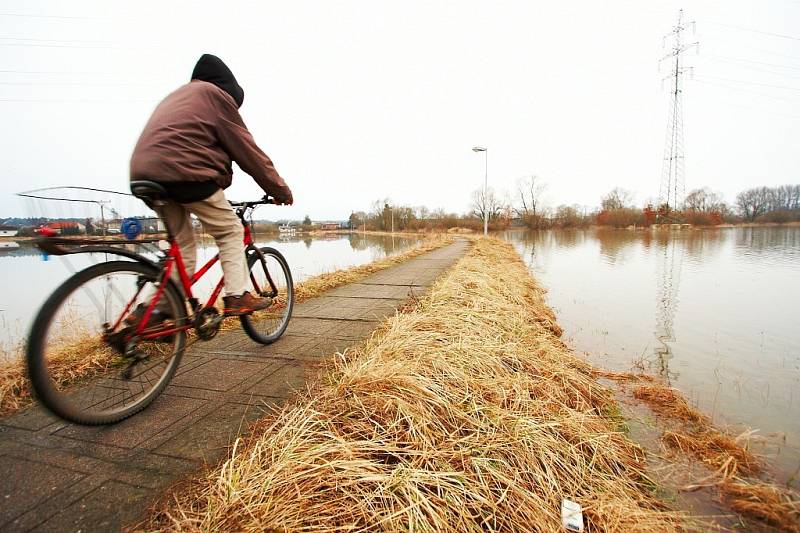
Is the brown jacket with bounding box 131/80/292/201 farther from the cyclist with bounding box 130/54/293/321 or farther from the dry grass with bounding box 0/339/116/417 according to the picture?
the dry grass with bounding box 0/339/116/417

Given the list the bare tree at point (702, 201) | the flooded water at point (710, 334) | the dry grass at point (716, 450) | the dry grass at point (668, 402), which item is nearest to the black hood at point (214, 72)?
the dry grass at point (716, 450)

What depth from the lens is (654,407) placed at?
2.75 metres

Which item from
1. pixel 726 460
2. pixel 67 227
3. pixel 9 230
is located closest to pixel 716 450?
pixel 726 460

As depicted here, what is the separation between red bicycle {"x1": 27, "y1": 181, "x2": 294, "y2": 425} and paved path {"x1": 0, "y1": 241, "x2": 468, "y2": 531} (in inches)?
5.3

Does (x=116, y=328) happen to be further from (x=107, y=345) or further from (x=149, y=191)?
(x=149, y=191)

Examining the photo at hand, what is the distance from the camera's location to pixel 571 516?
127 cm

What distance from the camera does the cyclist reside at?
177 centimetres

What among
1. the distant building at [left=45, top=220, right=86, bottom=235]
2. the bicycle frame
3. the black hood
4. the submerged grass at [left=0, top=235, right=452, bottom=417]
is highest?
the black hood

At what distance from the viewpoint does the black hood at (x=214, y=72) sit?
213cm

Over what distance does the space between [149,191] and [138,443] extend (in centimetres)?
121

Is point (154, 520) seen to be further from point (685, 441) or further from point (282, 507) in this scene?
point (685, 441)

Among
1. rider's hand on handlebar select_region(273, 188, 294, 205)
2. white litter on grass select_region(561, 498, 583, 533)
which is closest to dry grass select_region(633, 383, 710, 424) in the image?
white litter on grass select_region(561, 498, 583, 533)

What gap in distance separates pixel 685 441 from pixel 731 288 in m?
7.78

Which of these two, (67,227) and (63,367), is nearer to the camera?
(67,227)
